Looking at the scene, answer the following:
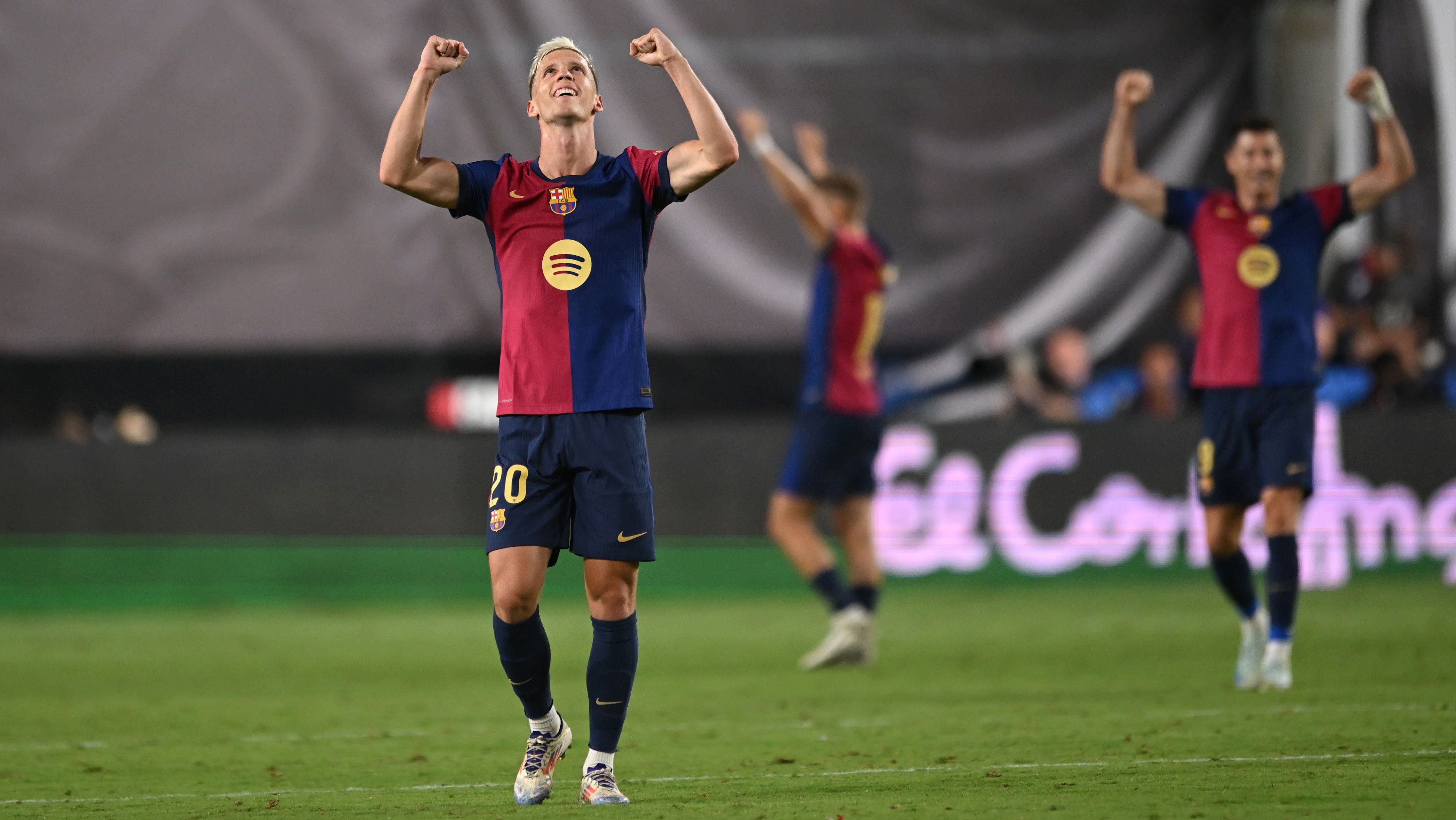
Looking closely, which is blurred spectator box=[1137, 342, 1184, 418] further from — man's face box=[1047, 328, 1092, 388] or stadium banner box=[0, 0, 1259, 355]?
stadium banner box=[0, 0, 1259, 355]

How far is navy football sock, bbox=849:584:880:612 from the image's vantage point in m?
9.30

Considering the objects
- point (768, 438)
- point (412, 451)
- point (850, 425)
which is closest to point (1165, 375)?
point (768, 438)

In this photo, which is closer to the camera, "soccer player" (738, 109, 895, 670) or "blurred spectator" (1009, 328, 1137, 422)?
"soccer player" (738, 109, 895, 670)

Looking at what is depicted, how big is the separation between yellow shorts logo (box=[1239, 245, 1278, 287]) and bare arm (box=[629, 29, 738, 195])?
3422 millimetres

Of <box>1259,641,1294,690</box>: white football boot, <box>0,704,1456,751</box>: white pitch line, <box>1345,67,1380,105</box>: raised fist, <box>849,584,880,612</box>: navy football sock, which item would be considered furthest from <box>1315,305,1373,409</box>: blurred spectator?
<box>0,704,1456,751</box>: white pitch line

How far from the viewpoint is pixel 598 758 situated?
16.3 feet

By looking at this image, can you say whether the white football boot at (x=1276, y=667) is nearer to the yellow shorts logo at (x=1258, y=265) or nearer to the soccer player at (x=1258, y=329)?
the soccer player at (x=1258, y=329)

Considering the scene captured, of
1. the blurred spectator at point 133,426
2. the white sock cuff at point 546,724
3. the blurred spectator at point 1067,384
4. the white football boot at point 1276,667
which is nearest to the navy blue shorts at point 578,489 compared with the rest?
the white sock cuff at point 546,724

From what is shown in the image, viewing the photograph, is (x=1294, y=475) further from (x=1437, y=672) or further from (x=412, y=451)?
(x=412, y=451)

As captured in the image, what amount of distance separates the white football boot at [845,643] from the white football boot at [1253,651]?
193cm

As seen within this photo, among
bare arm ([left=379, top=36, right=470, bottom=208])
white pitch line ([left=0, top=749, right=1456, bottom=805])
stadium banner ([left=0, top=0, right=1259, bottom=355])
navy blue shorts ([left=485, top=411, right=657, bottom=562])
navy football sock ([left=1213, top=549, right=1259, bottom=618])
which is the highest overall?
stadium banner ([left=0, top=0, right=1259, bottom=355])

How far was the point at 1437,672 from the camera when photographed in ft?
26.0

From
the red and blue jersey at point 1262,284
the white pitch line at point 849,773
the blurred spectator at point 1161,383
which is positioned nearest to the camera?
the white pitch line at point 849,773

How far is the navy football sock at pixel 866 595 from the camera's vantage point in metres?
9.30
